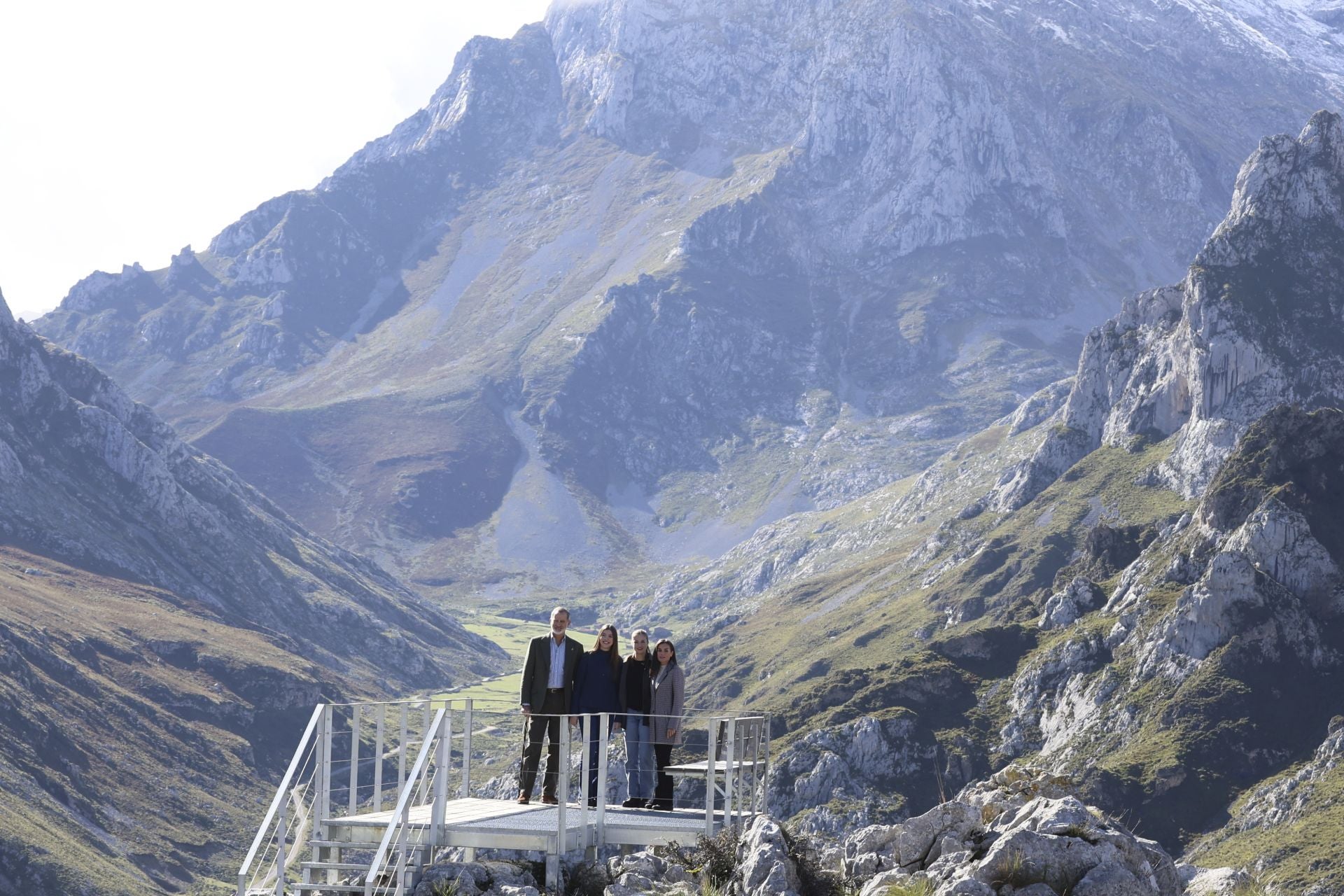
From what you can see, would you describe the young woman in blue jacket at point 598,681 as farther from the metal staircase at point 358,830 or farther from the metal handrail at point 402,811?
the metal handrail at point 402,811

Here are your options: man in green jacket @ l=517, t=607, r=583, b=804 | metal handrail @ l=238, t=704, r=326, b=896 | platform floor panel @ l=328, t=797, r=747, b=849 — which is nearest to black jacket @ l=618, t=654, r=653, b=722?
man in green jacket @ l=517, t=607, r=583, b=804

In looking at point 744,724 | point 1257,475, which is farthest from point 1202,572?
point 744,724

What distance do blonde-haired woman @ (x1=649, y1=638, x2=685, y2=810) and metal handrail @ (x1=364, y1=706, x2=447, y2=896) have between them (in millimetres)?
4771

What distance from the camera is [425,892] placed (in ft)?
75.3

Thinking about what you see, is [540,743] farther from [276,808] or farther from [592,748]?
[276,808]

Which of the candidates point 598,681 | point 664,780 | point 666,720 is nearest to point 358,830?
point 598,681

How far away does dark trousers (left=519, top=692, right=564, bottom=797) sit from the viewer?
27547 mm

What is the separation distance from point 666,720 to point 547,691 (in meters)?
2.30

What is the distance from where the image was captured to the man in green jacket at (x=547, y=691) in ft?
91.5

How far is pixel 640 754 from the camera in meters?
28.0

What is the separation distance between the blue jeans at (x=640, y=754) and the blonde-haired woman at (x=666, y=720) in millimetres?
138

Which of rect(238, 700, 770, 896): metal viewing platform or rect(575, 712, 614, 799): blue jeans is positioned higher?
rect(575, 712, 614, 799): blue jeans

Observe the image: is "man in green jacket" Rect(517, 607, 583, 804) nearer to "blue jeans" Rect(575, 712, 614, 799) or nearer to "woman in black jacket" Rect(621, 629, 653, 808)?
"blue jeans" Rect(575, 712, 614, 799)

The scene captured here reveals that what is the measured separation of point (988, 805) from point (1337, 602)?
164m
